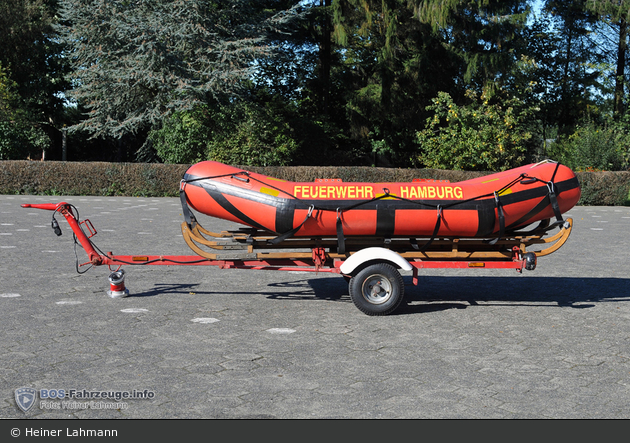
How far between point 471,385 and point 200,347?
7.82 ft

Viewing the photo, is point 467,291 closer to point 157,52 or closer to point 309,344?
point 309,344

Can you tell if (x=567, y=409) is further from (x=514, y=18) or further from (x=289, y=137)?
(x=514, y=18)

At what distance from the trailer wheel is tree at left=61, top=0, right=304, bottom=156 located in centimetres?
2397

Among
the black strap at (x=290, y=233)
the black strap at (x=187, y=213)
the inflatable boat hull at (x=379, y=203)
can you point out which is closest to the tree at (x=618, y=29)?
the inflatable boat hull at (x=379, y=203)

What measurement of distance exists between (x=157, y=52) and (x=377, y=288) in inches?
1028

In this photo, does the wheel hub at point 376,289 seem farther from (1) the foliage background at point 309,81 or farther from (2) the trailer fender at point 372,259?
(1) the foliage background at point 309,81

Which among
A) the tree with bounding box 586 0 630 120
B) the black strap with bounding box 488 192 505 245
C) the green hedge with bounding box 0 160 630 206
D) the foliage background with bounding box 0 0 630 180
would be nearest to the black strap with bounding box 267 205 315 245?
the black strap with bounding box 488 192 505 245

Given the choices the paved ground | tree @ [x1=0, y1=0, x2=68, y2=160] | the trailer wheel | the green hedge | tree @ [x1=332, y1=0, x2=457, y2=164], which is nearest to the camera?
the paved ground

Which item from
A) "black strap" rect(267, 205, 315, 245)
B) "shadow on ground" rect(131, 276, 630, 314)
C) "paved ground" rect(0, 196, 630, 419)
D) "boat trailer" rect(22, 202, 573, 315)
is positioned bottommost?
"paved ground" rect(0, 196, 630, 419)

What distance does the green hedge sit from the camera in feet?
86.9

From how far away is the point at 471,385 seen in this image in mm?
4773

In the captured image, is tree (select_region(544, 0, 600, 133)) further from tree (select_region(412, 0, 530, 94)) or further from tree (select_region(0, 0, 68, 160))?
tree (select_region(0, 0, 68, 160))

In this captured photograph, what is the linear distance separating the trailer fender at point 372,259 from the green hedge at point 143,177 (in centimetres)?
1980

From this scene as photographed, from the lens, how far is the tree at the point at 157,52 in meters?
29.9
